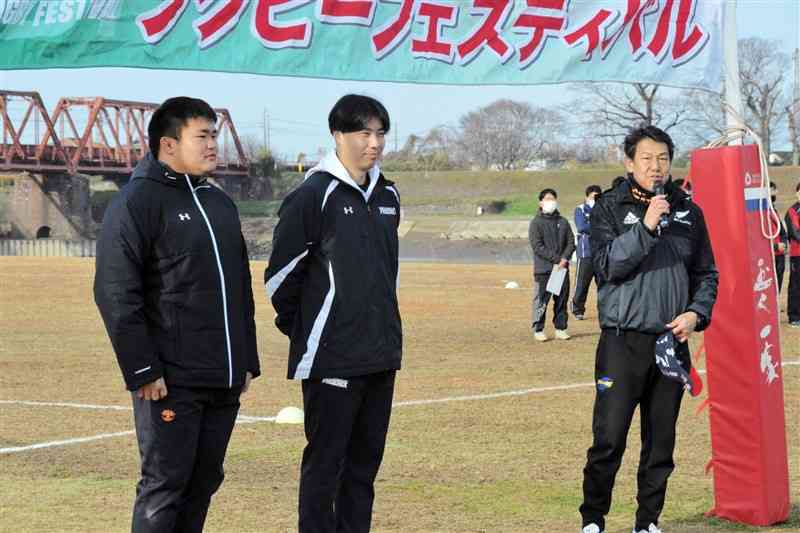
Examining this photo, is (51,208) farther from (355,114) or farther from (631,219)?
(355,114)

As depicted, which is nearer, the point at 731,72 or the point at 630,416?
the point at 630,416

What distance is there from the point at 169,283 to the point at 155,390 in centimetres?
43

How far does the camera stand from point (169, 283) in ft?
16.3

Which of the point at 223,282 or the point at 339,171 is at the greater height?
the point at 339,171

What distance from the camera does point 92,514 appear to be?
22.8 feet

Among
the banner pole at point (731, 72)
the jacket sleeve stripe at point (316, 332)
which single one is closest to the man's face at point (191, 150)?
the jacket sleeve stripe at point (316, 332)

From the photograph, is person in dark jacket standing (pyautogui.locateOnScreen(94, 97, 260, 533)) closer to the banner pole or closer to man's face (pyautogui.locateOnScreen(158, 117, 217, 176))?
man's face (pyautogui.locateOnScreen(158, 117, 217, 176))

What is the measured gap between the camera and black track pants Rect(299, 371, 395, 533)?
17.8ft

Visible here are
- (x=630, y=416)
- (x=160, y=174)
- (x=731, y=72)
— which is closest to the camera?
(x=160, y=174)

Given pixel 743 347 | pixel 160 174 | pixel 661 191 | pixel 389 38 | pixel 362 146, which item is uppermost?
pixel 389 38

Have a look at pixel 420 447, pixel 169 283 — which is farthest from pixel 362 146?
pixel 420 447

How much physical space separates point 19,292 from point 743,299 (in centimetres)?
2176

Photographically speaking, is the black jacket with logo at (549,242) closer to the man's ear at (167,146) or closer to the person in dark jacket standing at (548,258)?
the person in dark jacket standing at (548,258)

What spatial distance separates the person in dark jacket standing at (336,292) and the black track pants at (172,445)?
17.4 inches
